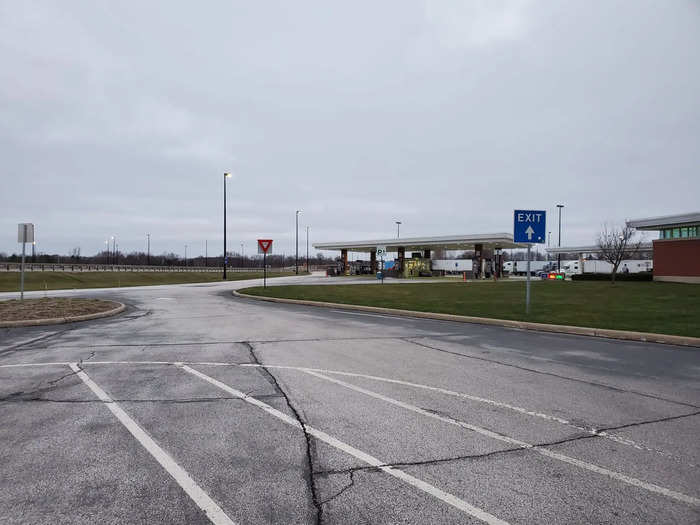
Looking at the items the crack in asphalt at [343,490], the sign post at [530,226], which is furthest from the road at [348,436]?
the sign post at [530,226]

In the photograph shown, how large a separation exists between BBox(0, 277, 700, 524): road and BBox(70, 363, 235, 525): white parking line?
1 centimetres

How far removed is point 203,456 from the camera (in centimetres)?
351

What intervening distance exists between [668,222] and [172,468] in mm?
40372

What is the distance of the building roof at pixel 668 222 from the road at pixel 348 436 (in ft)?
101

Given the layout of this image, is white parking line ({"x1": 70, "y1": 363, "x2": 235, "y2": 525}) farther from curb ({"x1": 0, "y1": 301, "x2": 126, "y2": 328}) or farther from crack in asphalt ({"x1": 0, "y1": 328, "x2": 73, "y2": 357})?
curb ({"x1": 0, "y1": 301, "x2": 126, "y2": 328})

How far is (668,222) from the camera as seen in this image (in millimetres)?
32656

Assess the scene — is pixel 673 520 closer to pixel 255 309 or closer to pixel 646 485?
pixel 646 485

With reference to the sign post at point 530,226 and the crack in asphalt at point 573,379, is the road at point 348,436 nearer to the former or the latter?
the crack in asphalt at point 573,379

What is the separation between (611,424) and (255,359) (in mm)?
5288

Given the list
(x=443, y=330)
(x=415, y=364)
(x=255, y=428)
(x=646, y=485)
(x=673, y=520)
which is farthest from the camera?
(x=443, y=330)

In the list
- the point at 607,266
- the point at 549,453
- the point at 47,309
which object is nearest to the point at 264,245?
the point at 47,309

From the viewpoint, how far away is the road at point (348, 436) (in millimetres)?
2840

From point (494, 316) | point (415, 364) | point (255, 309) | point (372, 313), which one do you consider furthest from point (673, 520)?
point (255, 309)

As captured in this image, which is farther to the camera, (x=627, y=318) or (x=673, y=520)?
(x=627, y=318)
